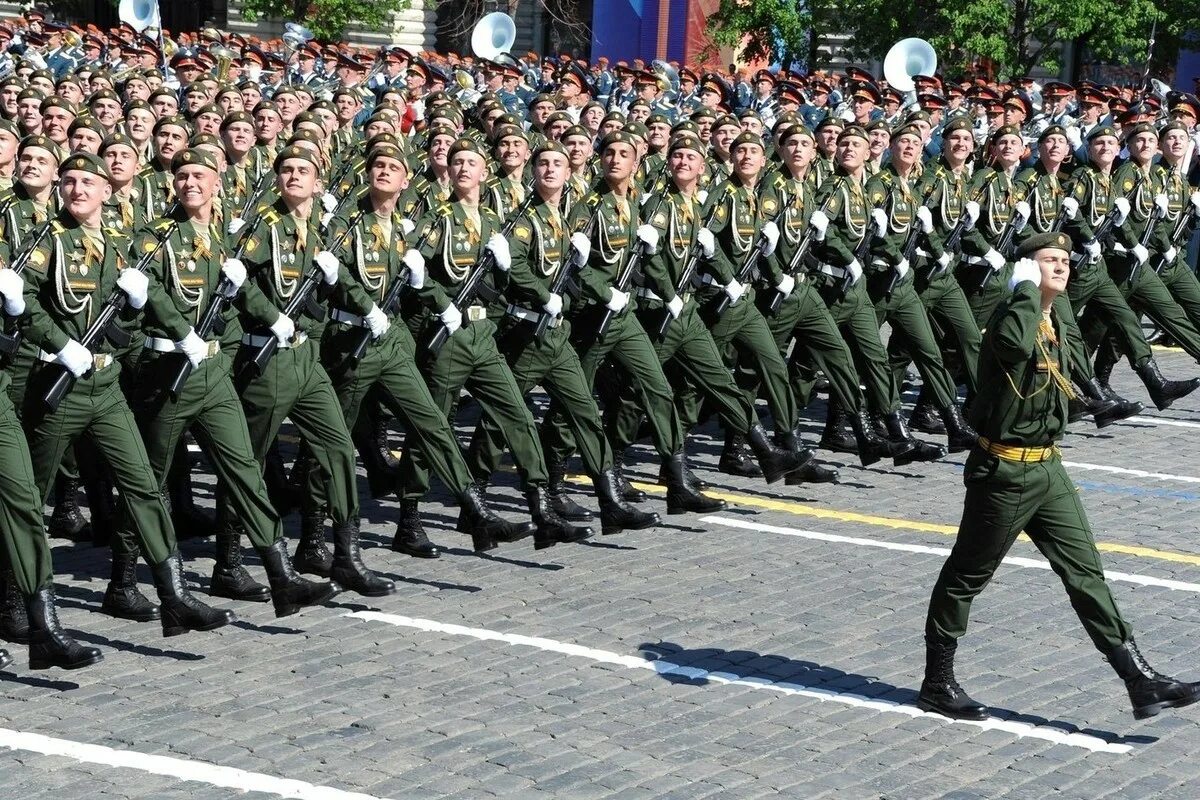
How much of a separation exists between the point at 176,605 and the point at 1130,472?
5.96m

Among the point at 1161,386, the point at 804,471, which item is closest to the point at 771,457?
the point at 804,471

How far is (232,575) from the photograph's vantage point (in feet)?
29.9

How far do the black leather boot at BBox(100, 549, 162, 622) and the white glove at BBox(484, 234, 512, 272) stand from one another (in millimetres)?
2193

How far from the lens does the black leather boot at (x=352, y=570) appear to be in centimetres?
911

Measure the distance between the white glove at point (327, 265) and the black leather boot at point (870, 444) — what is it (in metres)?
3.68

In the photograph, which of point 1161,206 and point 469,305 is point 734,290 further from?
point 1161,206

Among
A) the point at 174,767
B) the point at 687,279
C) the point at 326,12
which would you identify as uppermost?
the point at 326,12

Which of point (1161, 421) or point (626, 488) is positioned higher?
point (1161, 421)

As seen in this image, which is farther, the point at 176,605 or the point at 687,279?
the point at 687,279

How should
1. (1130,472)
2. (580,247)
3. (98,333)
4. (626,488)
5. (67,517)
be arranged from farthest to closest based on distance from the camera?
(1130,472) → (626,488) → (580,247) → (67,517) → (98,333)

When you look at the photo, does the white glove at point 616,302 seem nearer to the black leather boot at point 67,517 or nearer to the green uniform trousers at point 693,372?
the green uniform trousers at point 693,372

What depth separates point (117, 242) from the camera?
847 centimetres

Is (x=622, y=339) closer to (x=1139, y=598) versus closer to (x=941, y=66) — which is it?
(x=1139, y=598)

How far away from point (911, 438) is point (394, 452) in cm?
287
